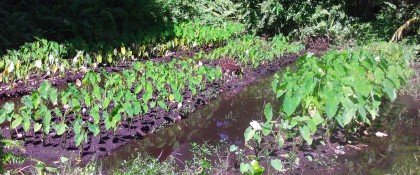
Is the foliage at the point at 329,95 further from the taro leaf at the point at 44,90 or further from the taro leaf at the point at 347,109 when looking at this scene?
the taro leaf at the point at 44,90

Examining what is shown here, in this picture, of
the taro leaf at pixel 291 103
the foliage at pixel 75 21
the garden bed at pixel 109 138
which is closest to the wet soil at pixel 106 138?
the garden bed at pixel 109 138

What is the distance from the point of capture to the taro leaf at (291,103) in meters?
3.98

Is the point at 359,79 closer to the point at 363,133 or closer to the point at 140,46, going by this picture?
the point at 363,133

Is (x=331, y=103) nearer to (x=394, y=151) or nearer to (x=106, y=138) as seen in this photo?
(x=394, y=151)

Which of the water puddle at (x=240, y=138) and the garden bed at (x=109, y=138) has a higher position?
the garden bed at (x=109, y=138)

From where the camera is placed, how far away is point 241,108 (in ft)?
22.3

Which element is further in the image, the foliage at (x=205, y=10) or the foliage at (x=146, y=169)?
the foliage at (x=205, y=10)

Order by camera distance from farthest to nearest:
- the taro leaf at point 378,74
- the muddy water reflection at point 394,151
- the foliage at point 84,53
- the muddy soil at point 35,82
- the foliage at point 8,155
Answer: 1. the foliage at point 84,53
2. the muddy soil at point 35,82
3. the muddy water reflection at point 394,151
4. the taro leaf at point 378,74
5. the foliage at point 8,155

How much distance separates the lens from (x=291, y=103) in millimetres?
4031

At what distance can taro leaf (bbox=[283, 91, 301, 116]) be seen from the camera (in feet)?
13.1

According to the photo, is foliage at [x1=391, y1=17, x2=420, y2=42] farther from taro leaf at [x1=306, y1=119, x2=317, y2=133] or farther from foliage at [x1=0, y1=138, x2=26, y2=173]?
foliage at [x1=0, y1=138, x2=26, y2=173]

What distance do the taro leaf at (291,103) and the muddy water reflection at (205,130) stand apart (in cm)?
116

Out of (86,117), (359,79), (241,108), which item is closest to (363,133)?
(359,79)

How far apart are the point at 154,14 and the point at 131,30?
1144mm
